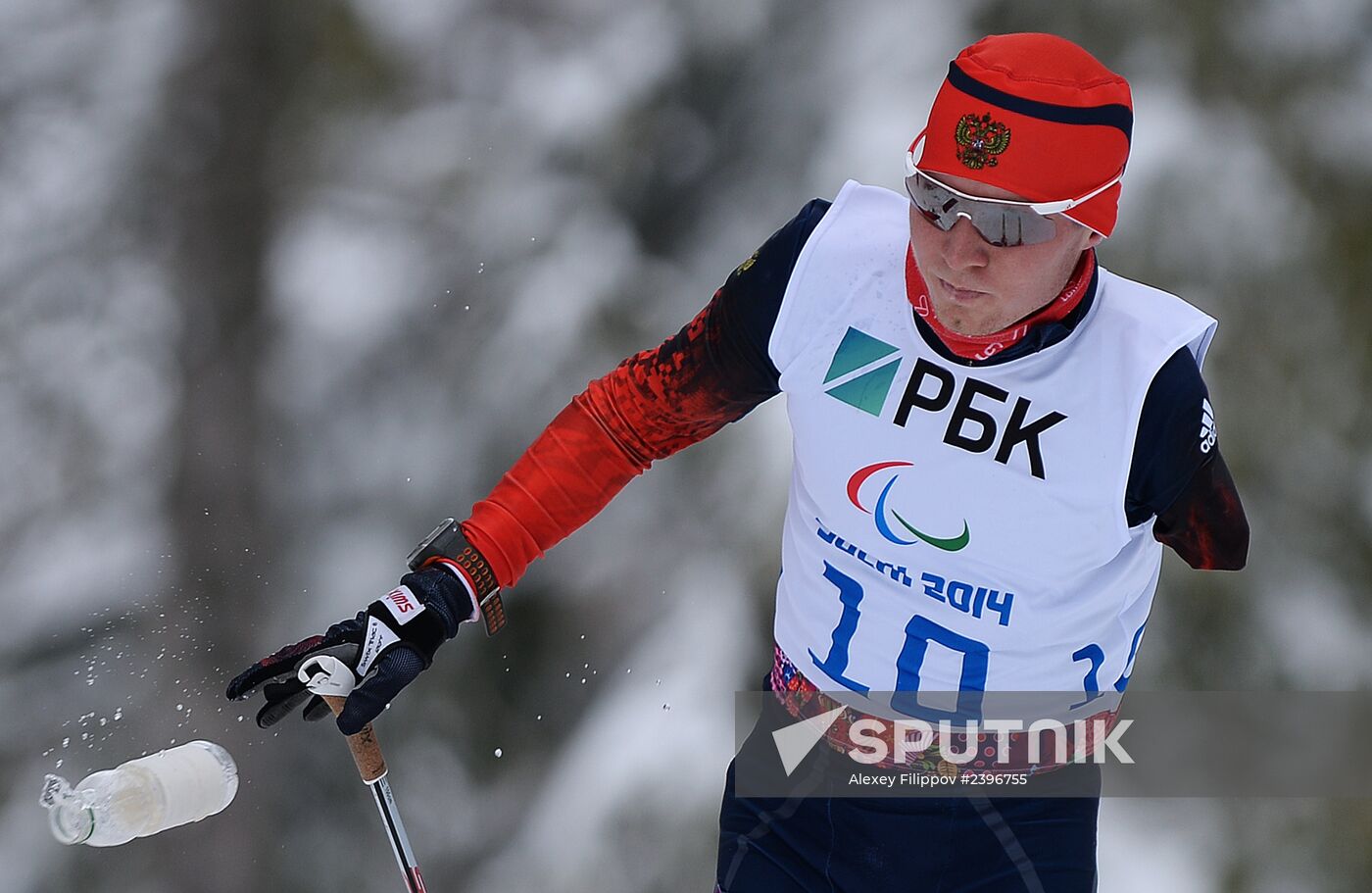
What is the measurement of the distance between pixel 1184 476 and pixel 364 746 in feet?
3.48

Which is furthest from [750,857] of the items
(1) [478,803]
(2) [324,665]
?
(1) [478,803]

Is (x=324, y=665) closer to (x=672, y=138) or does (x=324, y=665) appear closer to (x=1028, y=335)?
(x=1028, y=335)

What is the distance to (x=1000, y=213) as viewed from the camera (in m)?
1.40

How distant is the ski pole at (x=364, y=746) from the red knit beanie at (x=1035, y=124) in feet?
3.03

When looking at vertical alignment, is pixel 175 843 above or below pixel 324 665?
A: above

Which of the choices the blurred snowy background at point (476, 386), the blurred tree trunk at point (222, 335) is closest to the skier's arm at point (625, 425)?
the blurred snowy background at point (476, 386)

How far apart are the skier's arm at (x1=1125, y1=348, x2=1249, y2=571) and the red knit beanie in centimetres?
21

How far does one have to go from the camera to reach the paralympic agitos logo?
1616 millimetres

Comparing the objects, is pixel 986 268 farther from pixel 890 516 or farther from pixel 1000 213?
pixel 890 516

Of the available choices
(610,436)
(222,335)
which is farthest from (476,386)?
(610,436)

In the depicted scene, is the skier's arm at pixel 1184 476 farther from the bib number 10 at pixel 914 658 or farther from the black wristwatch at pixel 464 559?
the black wristwatch at pixel 464 559

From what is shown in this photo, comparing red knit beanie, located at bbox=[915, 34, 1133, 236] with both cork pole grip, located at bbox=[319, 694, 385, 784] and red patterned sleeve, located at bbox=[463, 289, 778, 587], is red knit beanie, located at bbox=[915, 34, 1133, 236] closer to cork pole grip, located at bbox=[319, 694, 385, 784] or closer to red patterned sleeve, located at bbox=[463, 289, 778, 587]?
red patterned sleeve, located at bbox=[463, 289, 778, 587]

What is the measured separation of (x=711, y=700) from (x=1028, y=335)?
5.49ft

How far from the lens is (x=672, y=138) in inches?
120
